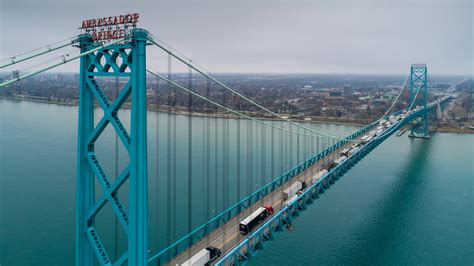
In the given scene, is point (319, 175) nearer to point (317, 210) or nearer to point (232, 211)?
point (317, 210)

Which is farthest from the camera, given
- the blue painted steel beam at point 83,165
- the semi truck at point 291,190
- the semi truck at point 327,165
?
the semi truck at point 327,165

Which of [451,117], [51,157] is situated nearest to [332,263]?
[51,157]

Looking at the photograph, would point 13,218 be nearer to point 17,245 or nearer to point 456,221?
point 17,245

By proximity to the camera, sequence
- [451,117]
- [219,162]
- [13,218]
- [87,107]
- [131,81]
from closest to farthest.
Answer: [131,81]
[87,107]
[13,218]
[219,162]
[451,117]

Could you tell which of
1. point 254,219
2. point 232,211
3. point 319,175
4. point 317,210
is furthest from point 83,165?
point 317,210

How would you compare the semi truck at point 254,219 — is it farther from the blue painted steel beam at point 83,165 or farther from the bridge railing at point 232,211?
the blue painted steel beam at point 83,165

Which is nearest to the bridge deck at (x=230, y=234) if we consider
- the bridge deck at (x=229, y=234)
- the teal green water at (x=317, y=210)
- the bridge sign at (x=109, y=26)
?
the bridge deck at (x=229, y=234)

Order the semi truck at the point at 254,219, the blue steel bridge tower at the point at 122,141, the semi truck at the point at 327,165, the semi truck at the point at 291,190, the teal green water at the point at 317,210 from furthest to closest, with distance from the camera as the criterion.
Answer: the semi truck at the point at 327,165
the teal green water at the point at 317,210
the semi truck at the point at 291,190
the semi truck at the point at 254,219
the blue steel bridge tower at the point at 122,141
